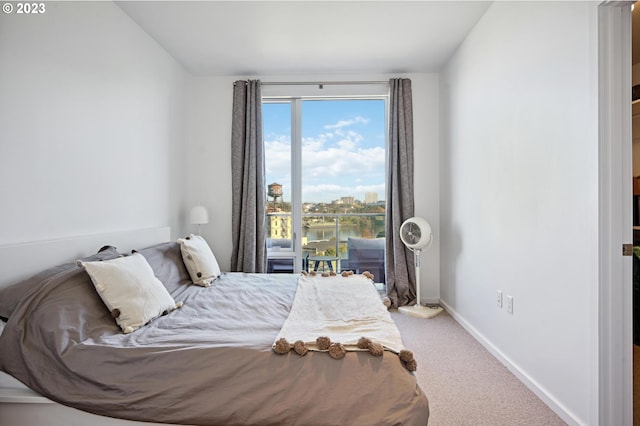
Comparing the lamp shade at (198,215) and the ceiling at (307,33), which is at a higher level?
the ceiling at (307,33)

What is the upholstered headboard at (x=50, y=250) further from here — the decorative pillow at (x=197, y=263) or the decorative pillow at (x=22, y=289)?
the decorative pillow at (x=197, y=263)

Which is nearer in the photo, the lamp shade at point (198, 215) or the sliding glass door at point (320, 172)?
the lamp shade at point (198, 215)

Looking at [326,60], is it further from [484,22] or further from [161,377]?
[161,377]

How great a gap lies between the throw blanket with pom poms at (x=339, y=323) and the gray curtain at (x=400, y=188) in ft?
4.48

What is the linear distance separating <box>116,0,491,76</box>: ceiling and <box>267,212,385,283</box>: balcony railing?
1717mm

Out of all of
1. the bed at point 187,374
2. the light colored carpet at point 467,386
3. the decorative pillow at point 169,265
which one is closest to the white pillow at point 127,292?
the bed at point 187,374

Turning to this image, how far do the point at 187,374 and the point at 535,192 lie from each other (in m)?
2.17

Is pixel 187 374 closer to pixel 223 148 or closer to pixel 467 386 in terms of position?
pixel 467 386

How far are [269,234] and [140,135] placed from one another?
1815 millimetres

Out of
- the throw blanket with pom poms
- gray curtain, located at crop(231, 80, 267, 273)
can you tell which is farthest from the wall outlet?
gray curtain, located at crop(231, 80, 267, 273)

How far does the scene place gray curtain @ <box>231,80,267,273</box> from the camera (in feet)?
12.8

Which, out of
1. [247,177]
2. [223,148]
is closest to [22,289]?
[247,177]

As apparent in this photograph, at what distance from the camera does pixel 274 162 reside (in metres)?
4.18

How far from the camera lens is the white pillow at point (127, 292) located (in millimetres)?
1737
